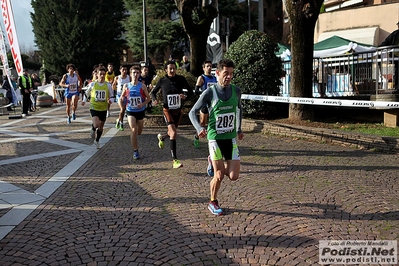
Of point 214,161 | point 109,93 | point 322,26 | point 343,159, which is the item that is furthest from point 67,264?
point 322,26

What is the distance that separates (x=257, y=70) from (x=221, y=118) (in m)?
7.75

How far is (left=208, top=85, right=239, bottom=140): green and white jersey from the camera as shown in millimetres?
5207

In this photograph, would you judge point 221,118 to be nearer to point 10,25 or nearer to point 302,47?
point 302,47

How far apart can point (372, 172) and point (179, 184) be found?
3.31 m

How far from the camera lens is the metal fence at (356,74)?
10.8 meters

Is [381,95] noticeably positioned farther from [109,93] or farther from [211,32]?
[211,32]

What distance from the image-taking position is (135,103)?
8.60 m

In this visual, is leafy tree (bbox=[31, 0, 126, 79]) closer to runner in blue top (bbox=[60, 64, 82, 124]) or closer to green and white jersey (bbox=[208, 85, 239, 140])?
runner in blue top (bbox=[60, 64, 82, 124])

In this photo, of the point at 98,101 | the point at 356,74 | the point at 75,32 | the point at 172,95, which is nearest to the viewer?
the point at 172,95

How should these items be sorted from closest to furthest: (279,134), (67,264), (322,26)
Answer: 1. (67,264)
2. (279,134)
3. (322,26)

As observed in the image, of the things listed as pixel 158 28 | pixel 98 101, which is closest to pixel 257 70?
pixel 98 101

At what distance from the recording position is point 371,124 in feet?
36.5

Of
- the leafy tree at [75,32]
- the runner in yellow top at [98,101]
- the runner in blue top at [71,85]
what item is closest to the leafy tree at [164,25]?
the leafy tree at [75,32]

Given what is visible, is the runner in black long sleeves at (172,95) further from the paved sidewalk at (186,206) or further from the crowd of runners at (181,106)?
the paved sidewalk at (186,206)
